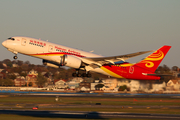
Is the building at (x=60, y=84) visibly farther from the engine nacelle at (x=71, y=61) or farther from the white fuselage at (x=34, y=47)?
the white fuselage at (x=34, y=47)

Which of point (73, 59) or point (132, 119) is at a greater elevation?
point (73, 59)

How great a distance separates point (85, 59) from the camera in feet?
146

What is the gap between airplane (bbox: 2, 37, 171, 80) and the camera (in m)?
42.0

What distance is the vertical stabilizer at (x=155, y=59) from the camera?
51.2 m

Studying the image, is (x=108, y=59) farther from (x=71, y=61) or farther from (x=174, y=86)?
(x=174, y=86)

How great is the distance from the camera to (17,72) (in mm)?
175125

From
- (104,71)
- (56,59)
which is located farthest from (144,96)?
(56,59)

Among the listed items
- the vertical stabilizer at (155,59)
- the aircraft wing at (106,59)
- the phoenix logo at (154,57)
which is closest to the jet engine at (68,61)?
the aircraft wing at (106,59)

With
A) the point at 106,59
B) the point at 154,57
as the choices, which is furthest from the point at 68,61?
the point at 154,57

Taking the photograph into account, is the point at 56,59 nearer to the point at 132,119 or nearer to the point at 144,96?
the point at 132,119

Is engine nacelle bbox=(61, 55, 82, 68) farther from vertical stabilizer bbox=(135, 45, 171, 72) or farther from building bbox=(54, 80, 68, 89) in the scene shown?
building bbox=(54, 80, 68, 89)

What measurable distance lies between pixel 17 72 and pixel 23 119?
14925 cm

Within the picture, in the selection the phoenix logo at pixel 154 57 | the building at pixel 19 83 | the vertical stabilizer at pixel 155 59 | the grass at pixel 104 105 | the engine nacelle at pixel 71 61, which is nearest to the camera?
the grass at pixel 104 105

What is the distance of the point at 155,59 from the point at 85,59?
15111mm
